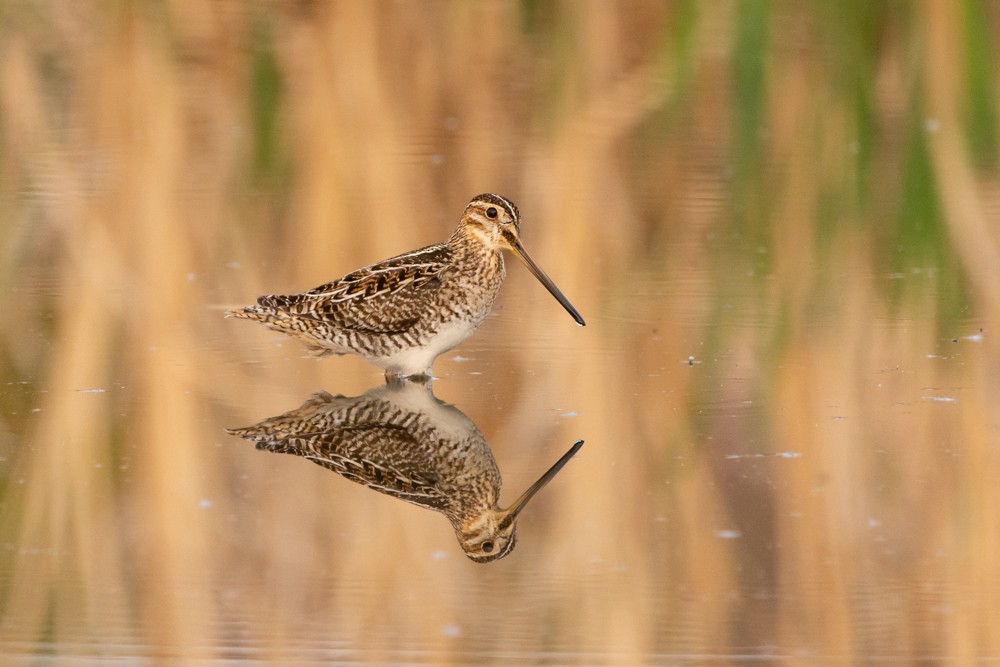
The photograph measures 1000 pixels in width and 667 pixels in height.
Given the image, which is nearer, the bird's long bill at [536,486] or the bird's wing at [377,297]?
the bird's long bill at [536,486]

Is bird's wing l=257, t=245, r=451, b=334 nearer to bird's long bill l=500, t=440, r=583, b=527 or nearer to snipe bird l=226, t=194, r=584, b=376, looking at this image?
snipe bird l=226, t=194, r=584, b=376

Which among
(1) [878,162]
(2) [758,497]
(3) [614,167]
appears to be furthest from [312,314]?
(1) [878,162]

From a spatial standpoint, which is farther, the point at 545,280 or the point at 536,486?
the point at 545,280

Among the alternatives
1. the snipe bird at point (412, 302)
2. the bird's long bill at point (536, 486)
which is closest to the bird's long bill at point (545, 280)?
the snipe bird at point (412, 302)

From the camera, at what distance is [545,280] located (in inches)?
248

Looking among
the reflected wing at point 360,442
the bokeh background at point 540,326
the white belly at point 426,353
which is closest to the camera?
the bokeh background at point 540,326

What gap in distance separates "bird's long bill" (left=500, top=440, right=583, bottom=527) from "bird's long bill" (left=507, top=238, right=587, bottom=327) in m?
0.96

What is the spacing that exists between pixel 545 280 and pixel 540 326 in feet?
0.95

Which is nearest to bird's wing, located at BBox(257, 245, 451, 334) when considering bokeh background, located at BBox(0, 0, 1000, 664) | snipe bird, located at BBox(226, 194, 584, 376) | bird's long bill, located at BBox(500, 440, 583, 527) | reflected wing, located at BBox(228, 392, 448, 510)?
snipe bird, located at BBox(226, 194, 584, 376)

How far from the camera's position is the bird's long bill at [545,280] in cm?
620

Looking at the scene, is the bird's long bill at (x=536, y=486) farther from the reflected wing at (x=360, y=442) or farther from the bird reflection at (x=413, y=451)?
the reflected wing at (x=360, y=442)

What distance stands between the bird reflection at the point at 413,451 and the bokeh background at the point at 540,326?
0.24ft

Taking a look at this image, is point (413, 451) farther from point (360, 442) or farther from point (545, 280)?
point (545, 280)

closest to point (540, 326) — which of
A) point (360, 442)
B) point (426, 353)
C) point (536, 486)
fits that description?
point (426, 353)
